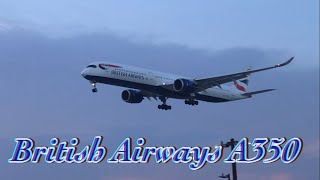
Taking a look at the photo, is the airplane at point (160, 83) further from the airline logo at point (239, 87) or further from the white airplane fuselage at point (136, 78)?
the airline logo at point (239, 87)

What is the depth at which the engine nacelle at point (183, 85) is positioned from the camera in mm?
84188

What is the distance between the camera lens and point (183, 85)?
84.1 m

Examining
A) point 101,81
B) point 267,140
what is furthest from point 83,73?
point 267,140

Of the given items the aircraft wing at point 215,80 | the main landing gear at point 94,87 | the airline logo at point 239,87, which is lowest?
the main landing gear at point 94,87

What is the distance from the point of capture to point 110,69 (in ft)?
268

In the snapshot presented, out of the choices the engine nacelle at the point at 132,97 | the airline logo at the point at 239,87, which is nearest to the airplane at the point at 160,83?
the engine nacelle at the point at 132,97

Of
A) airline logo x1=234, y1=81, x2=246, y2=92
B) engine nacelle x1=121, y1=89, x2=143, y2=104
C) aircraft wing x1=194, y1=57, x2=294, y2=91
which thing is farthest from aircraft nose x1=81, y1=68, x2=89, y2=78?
airline logo x1=234, y1=81, x2=246, y2=92

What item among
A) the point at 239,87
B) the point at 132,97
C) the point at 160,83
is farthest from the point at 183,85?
the point at 239,87

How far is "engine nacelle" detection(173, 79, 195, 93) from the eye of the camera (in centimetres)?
8419

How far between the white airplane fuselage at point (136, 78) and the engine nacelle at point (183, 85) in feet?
5.08

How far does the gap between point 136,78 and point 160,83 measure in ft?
14.5

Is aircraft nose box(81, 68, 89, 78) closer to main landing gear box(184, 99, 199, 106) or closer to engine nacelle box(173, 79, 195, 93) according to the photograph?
engine nacelle box(173, 79, 195, 93)

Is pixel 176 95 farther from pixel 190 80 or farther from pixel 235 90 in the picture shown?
pixel 235 90

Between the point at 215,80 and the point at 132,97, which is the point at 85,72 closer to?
the point at 132,97
